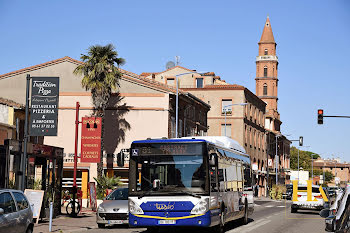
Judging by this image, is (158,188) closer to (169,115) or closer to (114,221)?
(114,221)

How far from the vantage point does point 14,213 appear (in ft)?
44.5

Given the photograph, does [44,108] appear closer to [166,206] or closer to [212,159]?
[166,206]

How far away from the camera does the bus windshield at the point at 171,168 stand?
17.8 m

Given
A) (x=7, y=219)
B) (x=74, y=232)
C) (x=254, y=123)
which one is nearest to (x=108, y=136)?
(x=74, y=232)

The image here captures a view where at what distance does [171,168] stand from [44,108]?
25.3 feet

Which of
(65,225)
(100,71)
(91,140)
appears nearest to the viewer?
(65,225)

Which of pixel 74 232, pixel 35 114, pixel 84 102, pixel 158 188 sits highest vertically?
pixel 84 102

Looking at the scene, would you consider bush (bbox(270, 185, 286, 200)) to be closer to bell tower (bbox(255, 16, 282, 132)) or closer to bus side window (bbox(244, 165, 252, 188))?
bus side window (bbox(244, 165, 252, 188))

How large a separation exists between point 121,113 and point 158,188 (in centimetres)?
3322

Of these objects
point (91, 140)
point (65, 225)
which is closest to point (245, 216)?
point (65, 225)

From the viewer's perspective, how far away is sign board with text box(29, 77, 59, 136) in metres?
23.5

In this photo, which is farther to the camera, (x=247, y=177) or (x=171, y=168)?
(x=247, y=177)

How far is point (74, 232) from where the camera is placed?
20.3 m

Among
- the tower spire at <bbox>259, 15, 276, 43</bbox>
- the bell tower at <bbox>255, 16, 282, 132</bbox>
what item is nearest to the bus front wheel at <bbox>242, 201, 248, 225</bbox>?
the bell tower at <bbox>255, 16, 282, 132</bbox>
